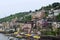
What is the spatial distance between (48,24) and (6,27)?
1047 centimetres

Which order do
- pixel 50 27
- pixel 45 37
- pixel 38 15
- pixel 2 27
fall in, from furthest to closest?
pixel 2 27 → pixel 38 15 → pixel 50 27 → pixel 45 37

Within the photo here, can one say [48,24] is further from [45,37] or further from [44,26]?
[45,37]

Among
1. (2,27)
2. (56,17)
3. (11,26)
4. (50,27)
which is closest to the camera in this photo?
(50,27)

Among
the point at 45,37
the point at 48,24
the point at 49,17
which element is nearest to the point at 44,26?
the point at 48,24

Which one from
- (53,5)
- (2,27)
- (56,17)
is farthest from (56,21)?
(2,27)

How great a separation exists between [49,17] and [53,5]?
6914mm

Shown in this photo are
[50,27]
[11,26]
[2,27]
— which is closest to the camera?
[50,27]

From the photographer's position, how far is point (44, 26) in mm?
23344

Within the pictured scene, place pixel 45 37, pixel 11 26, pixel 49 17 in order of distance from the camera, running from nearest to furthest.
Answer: pixel 45 37, pixel 49 17, pixel 11 26

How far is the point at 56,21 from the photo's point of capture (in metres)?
23.4

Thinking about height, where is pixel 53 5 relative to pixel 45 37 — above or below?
above

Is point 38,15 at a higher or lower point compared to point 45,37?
higher

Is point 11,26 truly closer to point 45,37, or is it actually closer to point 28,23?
point 28,23

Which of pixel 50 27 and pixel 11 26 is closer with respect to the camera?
pixel 50 27
